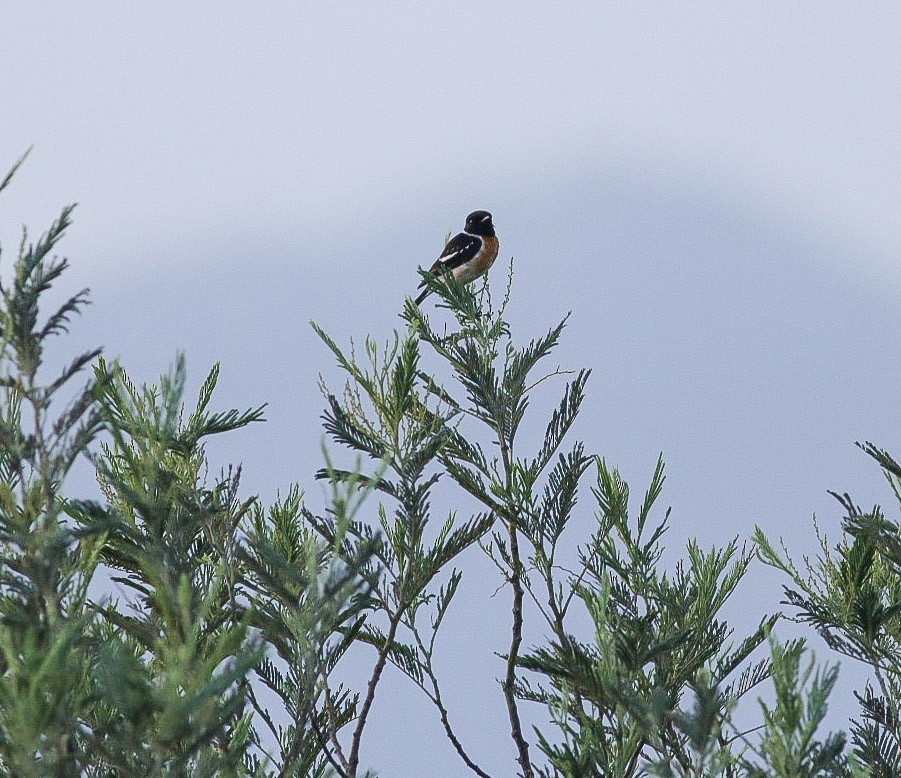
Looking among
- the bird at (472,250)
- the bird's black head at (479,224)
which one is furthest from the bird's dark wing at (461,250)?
the bird's black head at (479,224)

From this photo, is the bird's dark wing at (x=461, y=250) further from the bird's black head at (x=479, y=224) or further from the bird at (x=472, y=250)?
the bird's black head at (x=479, y=224)

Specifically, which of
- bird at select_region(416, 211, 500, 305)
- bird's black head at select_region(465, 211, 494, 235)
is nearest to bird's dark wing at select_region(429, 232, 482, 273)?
bird at select_region(416, 211, 500, 305)

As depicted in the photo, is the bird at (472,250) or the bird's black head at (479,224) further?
the bird's black head at (479,224)

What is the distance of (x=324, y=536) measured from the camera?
13.8 ft

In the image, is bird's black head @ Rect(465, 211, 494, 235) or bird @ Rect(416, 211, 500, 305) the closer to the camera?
bird @ Rect(416, 211, 500, 305)

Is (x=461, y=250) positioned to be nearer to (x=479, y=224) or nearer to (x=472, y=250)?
(x=472, y=250)

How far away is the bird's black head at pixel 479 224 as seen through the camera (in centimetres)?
1023

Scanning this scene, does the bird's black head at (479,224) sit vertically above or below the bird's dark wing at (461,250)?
above

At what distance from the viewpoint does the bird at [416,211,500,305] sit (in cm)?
960

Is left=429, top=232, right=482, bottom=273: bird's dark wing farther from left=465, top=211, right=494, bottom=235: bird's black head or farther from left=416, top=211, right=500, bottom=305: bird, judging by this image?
left=465, top=211, right=494, bottom=235: bird's black head

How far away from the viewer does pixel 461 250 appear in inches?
380

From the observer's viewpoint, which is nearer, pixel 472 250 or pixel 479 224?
pixel 472 250

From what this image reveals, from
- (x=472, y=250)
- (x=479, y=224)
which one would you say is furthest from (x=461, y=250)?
(x=479, y=224)

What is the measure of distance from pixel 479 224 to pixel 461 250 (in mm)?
681
